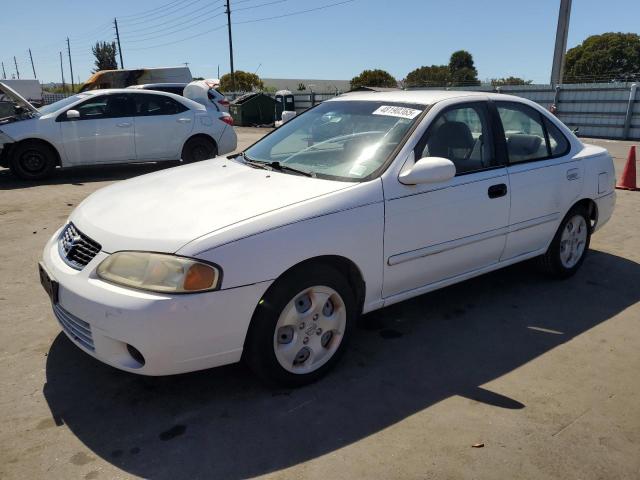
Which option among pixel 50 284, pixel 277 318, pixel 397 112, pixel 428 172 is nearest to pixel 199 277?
pixel 277 318

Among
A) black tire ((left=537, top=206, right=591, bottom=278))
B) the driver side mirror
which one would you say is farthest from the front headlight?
black tire ((left=537, top=206, right=591, bottom=278))

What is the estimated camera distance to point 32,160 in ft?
28.9

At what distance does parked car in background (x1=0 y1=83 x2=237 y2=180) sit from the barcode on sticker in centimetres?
670

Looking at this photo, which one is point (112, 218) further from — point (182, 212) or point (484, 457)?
point (484, 457)

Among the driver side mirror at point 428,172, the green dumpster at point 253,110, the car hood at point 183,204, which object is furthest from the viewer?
the green dumpster at point 253,110

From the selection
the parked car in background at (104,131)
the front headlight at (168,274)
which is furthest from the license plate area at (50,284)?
the parked car in background at (104,131)


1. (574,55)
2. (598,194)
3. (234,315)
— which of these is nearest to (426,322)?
(234,315)

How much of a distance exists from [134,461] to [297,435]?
0.74 metres

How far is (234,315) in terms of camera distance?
8.50ft

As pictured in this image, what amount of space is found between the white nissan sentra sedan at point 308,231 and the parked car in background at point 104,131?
580cm

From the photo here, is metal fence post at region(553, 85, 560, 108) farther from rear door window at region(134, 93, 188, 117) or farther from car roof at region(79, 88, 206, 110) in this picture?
rear door window at region(134, 93, 188, 117)

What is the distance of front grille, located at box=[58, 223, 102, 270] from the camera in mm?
2791

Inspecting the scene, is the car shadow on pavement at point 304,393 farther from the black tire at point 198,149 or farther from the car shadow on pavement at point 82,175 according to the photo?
the black tire at point 198,149

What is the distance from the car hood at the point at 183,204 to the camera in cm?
264
